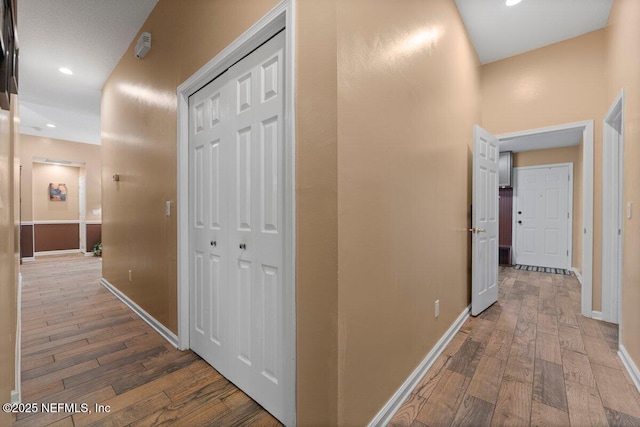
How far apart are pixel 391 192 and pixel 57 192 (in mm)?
9114

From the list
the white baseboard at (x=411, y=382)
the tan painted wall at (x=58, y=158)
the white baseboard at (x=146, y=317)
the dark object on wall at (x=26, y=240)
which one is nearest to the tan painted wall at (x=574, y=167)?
the white baseboard at (x=411, y=382)

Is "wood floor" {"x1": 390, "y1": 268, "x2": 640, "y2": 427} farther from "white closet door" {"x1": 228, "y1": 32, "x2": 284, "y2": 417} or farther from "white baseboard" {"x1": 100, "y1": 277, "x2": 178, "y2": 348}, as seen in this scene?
"white baseboard" {"x1": 100, "y1": 277, "x2": 178, "y2": 348}

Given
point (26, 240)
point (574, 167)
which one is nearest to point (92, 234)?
point (26, 240)

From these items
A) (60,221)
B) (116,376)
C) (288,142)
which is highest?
(288,142)

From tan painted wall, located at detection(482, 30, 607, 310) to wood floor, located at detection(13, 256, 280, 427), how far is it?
11.9 feet

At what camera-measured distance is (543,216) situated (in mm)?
5316

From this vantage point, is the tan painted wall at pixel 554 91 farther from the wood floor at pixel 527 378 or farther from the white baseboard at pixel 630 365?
the white baseboard at pixel 630 365

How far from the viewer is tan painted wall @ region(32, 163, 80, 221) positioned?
Result: 681 cm

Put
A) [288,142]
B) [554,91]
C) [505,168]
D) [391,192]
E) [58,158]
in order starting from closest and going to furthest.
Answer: [288,142]
[391,192]
[554,91]
[505,168]
[58,158]

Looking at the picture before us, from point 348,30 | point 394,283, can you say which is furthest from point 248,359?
point 348,30

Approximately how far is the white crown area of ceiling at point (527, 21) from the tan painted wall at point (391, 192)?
0.49 meters

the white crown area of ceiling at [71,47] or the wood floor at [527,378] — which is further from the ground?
the white crown area of ceiling at [71,47]

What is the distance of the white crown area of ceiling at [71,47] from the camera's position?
8.12 feet

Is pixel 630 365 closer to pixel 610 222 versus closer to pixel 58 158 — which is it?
pixel 610 222
